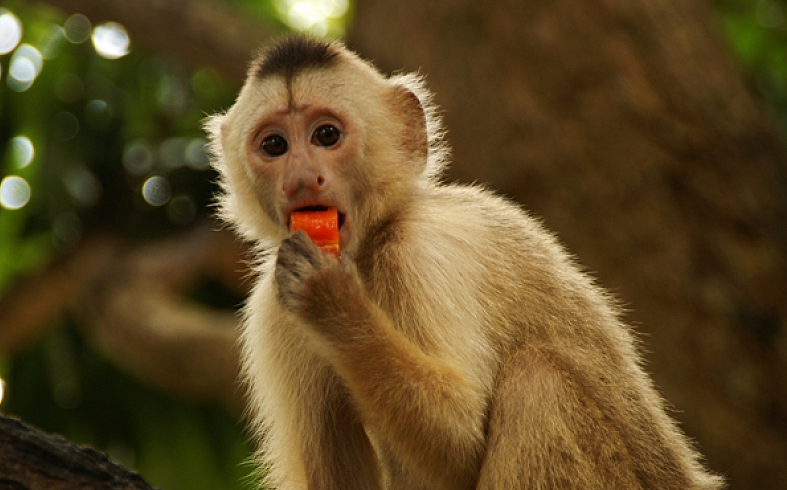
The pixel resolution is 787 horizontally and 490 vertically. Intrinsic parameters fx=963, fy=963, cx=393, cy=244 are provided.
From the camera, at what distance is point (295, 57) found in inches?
201

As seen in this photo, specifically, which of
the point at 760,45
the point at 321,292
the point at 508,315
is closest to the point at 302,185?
A: the point at 321,292

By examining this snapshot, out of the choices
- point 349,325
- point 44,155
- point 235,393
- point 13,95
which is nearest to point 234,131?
point 349,325

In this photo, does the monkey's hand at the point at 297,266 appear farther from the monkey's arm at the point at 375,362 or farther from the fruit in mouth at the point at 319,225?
the fruit in mouth at the point at 319,225

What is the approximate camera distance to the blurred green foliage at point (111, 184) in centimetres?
1140

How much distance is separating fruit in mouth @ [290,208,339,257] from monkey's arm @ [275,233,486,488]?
250 millimetres

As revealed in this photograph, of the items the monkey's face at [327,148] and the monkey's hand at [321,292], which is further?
the monkey's face at [327,148]

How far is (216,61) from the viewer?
1048 cm

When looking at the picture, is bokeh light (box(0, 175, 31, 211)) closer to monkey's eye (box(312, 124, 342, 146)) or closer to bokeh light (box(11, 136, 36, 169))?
bokeh light (box(11, 136, 36, 169))

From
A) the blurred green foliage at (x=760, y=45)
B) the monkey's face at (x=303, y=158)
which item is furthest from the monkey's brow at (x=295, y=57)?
the blurred green foliage at (x=760, y=45)

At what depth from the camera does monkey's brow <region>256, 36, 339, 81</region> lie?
16.7 ft

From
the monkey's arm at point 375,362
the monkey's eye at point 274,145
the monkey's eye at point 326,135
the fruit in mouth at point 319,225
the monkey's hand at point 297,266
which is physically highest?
the monkey's eye at point 326,135

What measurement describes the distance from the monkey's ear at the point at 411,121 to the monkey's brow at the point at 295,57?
18.5 inches

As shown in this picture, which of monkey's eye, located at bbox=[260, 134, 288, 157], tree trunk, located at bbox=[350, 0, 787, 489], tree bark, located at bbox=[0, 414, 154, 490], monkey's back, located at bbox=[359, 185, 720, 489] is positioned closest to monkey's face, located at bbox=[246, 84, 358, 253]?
monkey's eye, located at bbox=[260, 134, 288, 157]

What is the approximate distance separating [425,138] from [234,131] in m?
1.09
